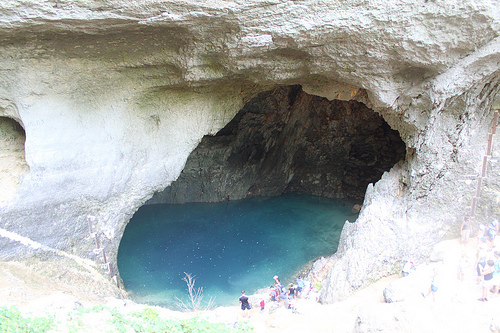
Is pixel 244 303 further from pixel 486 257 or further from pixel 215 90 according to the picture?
pixel 215 90

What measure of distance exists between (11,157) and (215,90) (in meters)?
4.00

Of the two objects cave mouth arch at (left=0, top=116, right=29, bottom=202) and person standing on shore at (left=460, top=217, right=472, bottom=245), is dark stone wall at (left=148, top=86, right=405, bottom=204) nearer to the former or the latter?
cave mouth arch at (left=0, top=116, right=29, bottom=202)

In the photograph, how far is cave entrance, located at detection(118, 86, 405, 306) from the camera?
28.6 ft

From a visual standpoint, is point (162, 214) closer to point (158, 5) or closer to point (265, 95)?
point (265, 95)

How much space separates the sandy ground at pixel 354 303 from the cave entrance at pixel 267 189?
2.11 m

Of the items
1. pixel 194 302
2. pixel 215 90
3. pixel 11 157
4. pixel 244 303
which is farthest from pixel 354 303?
pixel 11 157

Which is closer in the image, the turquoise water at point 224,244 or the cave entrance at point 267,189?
the turquoise water at point 224,244

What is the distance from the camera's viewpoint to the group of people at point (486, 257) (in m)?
4.42

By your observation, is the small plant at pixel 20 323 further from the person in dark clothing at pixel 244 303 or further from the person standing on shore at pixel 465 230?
the person standing on shore at pixel 465 230

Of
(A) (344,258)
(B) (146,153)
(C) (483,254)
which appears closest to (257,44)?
(B) (146,153)

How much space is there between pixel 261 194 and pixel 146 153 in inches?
256

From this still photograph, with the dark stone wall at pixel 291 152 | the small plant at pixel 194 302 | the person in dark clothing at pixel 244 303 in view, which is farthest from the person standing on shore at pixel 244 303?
the dark stone wall at pixel 291 152

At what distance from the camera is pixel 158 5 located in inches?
187

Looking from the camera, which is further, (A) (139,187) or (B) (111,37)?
(A) (139,187)
